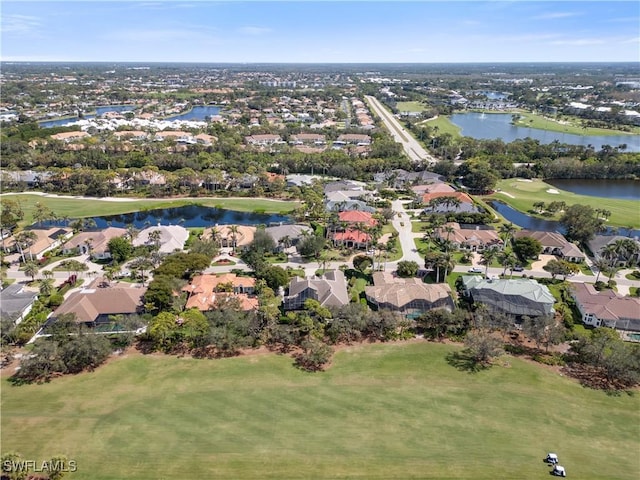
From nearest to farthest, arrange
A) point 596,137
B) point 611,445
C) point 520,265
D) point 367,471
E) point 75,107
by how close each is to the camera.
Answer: point 367,471 → point 611,445 → point 520,265 → point 596,137 → point 75,107

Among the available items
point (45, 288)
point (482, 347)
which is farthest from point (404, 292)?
point (45, 288)

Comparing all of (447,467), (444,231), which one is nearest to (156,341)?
(447,467)

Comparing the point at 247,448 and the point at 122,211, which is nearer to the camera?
the point at 247,448

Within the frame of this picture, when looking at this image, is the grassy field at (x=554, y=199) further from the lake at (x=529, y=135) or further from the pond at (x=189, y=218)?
the lake at (x=529, y=135)

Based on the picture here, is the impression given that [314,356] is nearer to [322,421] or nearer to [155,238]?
[322,421]

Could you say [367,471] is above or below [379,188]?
below

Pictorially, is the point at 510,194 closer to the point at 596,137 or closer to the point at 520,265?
the point at 520,265

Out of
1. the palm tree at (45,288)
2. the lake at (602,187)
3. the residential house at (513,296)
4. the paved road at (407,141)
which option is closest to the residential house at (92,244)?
the palm tree at (45,288)
